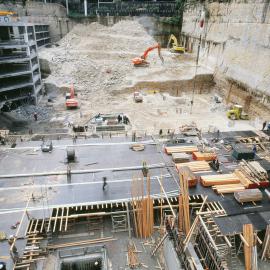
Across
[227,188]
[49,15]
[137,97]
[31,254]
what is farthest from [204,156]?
[49,15]

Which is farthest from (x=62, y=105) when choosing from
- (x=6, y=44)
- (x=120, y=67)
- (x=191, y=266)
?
(x=191, y=266)

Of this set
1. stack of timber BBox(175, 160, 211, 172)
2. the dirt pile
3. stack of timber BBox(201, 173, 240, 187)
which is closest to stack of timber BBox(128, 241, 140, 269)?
stack of timber BBox(201, 173, 240, 187)

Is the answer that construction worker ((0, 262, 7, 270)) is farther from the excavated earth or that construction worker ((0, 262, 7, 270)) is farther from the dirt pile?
the dirt pile

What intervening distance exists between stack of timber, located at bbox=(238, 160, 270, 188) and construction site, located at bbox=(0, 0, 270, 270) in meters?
0.10

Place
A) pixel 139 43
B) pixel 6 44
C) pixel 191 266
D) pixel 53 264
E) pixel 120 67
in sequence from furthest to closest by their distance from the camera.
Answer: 1. pixel 139 43
2. pixel 120 67
3. pixel 6 44
4. pixel 53 264
5. pixel 191 266

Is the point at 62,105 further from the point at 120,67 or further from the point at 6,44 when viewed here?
the point at 120,67

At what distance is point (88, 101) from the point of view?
147 feet

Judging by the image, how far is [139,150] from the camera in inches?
1024

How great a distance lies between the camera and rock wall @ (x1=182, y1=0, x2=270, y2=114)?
129 ft

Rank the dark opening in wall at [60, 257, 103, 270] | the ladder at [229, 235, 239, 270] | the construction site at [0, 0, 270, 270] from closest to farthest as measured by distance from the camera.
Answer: the ladder at [229, 235, 239, 270], the dark opening in wall at [60, 257, 103, 270], the construction site at [0, 0, 270, 270]

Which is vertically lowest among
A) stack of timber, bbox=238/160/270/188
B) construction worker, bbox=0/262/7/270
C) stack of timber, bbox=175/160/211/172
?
construction worker, bbox=0/262/7/270

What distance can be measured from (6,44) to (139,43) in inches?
1350

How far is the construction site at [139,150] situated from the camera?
17.3 metres

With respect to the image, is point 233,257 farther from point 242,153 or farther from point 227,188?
point 242,153
